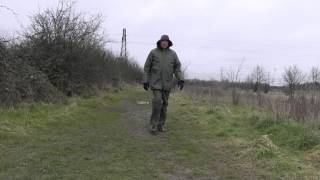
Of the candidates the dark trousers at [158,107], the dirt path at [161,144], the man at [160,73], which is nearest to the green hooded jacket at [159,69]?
the man at [160,73]

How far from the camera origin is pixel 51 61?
2103 centimetres

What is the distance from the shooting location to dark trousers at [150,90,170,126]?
12141 mm

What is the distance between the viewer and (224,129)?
13.2 meters

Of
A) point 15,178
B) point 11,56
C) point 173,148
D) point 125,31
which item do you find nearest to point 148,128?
point 173,148

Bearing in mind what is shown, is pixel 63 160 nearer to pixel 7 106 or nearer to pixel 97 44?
pixel 7 106

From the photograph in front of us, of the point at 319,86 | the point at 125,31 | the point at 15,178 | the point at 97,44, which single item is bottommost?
the point at 15,178

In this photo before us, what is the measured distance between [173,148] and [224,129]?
135 inches

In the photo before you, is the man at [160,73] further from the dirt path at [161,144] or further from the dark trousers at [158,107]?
the dirt path at [161,144]

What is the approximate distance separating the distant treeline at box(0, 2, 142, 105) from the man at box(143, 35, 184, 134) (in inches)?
183

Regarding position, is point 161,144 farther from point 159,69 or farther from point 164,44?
point 164,44

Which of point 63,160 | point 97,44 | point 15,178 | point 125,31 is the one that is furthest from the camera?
point 125,31

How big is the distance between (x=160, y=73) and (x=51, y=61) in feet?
32.8

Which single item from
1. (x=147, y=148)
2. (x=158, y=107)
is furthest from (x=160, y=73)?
(x=147, y=148)

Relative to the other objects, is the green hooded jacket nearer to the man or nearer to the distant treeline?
the man
